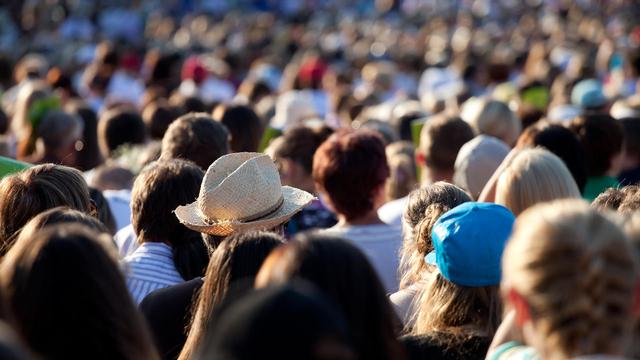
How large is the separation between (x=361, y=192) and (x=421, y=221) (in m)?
0.95

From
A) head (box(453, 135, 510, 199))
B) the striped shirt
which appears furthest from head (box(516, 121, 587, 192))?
the striped shirt

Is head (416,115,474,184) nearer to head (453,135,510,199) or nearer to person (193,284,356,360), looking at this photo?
head (453,135,510,199)

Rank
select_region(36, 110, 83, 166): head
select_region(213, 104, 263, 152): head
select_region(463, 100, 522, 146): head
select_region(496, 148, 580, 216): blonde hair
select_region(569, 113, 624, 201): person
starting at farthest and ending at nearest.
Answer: select_region(36, 110, 83, 166): head
select_region(463, 100, 522, 146): head
select_region(213, 104, 263, 152): head
select_region(569, 113, 624, 201): person
select_region(496, 148, 580, 216): blonde hair

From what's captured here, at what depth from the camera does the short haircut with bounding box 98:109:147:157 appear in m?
8.04

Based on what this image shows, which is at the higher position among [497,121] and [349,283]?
[349,283]

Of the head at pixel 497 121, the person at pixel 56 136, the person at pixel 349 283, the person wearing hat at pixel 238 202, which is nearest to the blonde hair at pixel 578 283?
the person at pixel 349 283

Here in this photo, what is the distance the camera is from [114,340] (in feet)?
8.65

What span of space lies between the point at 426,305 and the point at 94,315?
1226 mm

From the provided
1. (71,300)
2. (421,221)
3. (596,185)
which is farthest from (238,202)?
(596,185)

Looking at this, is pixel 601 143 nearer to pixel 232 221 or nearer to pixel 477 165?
pixel 477 165

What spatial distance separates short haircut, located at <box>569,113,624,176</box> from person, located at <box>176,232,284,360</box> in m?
3.40

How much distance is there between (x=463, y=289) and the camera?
348 cm

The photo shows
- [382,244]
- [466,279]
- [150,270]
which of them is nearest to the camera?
[466,279]

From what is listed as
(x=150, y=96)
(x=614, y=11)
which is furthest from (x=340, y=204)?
(x=614, y=11)
